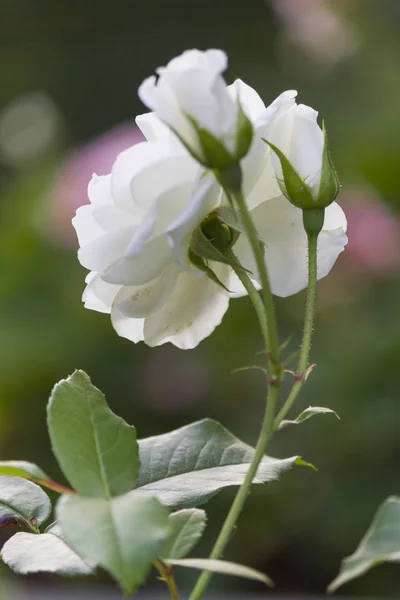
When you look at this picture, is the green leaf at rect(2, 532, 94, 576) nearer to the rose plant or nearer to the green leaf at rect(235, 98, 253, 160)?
the rose plant

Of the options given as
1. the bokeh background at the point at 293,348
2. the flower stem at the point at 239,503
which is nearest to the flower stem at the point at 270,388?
the flower stem at the point at 239,503

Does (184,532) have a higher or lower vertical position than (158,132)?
lower

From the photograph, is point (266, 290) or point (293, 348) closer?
point (266, 290)

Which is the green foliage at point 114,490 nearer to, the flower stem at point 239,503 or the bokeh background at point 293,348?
the flower stem at point 239,503

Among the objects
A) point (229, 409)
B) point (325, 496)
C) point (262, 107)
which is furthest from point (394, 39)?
point (262, 107)

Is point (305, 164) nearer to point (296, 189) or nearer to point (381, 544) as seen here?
point (296, 189)

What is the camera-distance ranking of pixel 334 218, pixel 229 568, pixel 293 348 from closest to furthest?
pixel 229 568
pixel 334 218
pixel 293 348

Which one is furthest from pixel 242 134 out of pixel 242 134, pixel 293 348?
pixel 293 348
